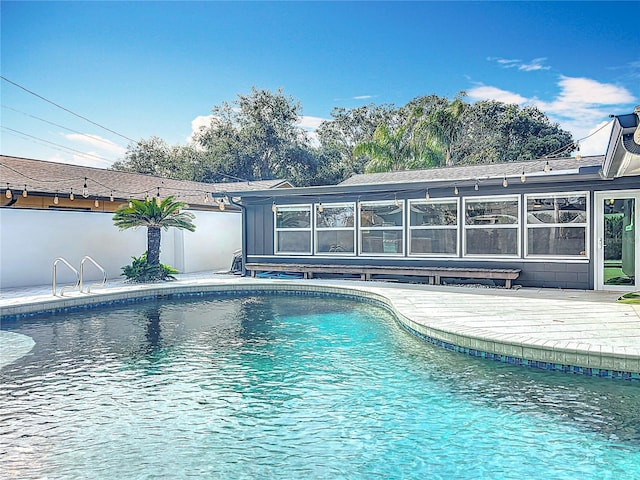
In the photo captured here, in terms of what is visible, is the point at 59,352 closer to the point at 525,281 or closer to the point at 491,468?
the point at 491,468

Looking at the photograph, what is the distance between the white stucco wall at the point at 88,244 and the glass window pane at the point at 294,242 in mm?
3267

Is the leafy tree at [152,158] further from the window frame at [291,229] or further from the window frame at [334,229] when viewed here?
the window frame at [334,229]

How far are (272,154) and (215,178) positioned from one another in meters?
3.66

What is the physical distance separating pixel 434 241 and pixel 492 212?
1465mm

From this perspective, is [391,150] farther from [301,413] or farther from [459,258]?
[301,413]

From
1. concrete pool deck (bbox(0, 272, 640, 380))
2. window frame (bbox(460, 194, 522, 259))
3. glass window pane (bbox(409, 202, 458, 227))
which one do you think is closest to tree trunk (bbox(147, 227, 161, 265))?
concrete pool deck (bbox(0, 272, 640, 380))

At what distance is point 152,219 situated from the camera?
11.8 metres

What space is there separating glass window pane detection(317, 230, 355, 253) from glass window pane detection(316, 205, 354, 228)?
188 mm

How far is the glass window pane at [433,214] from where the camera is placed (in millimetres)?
10789

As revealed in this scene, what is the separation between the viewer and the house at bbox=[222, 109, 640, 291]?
9.08 metres

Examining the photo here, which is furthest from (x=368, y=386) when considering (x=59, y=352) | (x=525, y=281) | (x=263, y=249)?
(x=263, y=249)

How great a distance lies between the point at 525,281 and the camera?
9938 mm

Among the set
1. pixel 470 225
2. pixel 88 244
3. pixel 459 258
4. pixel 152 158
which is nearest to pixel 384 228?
pixel 459 258

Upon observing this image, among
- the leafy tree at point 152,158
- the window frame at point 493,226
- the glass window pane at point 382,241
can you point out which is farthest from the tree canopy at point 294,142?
the window frame at point 493,226
